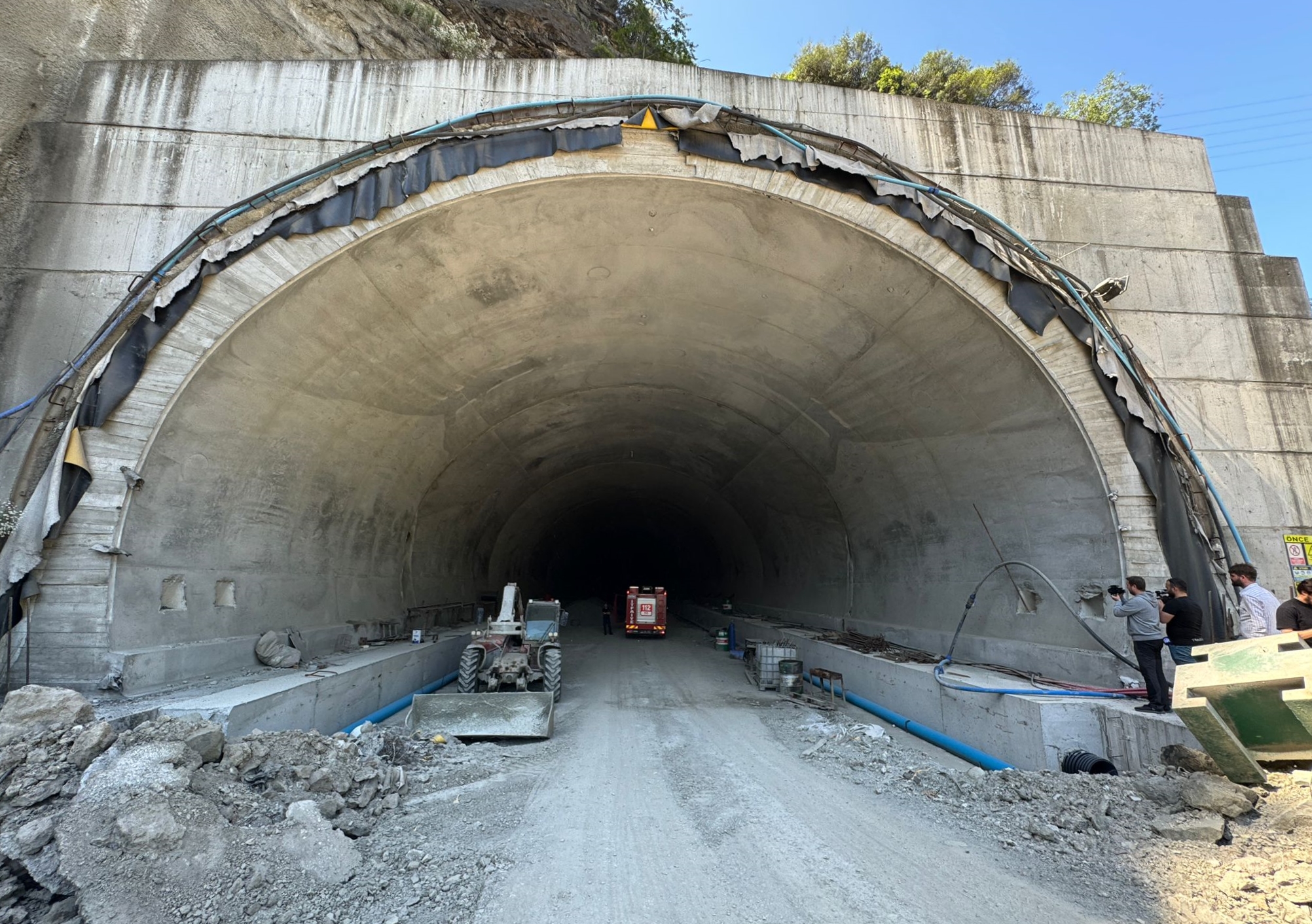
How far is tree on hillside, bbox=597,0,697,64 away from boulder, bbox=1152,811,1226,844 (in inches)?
839

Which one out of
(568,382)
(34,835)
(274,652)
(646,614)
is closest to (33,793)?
(34,835)

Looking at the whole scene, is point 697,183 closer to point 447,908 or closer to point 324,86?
point 324,86

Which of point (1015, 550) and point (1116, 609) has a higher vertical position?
point (1015, 550)

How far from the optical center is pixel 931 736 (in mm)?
7660

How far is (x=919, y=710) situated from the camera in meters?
8.12

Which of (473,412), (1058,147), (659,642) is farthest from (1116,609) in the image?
(659,642)

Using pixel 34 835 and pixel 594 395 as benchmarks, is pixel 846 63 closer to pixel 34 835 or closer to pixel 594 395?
pixel 594 395

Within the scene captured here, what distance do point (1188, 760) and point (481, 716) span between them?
264 inches

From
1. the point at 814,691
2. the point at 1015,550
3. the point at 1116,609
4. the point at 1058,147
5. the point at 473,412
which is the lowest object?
the point at 814,691

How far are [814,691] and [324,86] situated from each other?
11818mm

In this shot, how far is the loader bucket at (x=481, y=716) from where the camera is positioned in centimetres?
707

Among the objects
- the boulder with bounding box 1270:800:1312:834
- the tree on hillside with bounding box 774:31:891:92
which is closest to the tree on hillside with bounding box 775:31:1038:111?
the tree on hillside with bounding box 774:31:891:92

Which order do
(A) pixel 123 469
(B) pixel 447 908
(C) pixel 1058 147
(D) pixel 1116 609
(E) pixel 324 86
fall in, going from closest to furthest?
(B) pixel 447 908 < (D) pixel 1116 609 < (A) pixel 123 469 < (E) pixel 324 86 < (C) pixel 1058 147

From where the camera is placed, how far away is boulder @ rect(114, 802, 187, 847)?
3537mm
